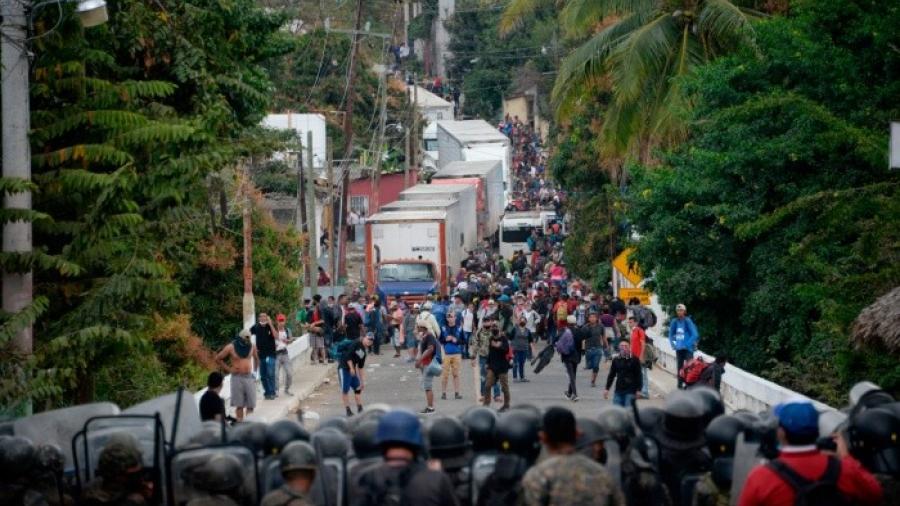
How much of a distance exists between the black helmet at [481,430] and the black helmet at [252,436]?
4.23 feet

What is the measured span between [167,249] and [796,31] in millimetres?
13289

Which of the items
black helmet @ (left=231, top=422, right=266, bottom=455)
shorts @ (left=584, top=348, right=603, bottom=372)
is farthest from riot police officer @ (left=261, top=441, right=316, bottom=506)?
shorts @ (left=584, top=348, right=603, bottom=372)

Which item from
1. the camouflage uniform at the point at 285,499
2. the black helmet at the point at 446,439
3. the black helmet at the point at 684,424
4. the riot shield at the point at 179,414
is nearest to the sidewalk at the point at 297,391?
the riot shield at the point at 179,414

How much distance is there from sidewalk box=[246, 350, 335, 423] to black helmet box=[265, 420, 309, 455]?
10548mm

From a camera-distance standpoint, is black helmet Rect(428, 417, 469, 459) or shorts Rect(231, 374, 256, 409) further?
shorts Rect(231, 374, 256, 409)

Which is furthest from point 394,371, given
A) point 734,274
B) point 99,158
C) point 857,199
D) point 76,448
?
point 76,448

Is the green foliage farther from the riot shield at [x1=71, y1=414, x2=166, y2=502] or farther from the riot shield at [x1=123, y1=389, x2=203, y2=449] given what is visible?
the riot shield at [x1=71, y1=414, x2=166, y2=502]

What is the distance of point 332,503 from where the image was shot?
916cm

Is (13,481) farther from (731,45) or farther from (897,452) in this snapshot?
(731,45)

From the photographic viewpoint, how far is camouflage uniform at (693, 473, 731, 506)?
9.38 meters

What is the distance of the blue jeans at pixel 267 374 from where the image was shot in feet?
85.8

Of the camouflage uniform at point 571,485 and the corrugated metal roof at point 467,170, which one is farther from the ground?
the corrugated metal roof at point 467,170

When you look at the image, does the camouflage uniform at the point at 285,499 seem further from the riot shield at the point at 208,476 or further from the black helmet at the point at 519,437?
the black helmet at the point at 519,437

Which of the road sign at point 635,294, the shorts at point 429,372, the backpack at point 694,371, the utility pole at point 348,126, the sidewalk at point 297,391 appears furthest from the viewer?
the utility pole at point 348,126
